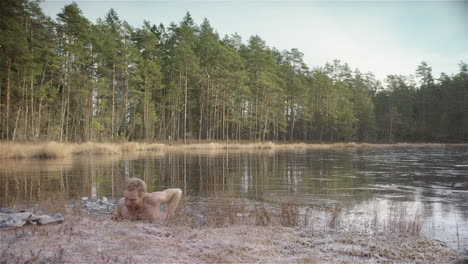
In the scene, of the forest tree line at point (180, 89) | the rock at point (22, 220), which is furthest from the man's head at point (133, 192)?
the forest tree line at point (180, 89)

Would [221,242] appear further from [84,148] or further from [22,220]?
[84,148]

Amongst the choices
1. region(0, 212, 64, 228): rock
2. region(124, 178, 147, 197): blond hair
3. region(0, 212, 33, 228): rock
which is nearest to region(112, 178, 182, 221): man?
region(124, 178, 147, 197): blond hair

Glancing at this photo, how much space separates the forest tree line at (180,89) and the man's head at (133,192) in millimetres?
25716

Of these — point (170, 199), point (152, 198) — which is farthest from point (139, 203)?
point (170, 199)

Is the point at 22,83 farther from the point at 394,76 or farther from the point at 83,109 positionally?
the point at 394,76

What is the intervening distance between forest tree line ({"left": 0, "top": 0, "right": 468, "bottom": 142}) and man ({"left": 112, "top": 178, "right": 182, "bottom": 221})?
84.1ft

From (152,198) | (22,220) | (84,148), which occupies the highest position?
(84,148)

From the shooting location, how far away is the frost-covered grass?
13.5ft

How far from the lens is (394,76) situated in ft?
311

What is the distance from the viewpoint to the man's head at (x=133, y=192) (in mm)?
6160

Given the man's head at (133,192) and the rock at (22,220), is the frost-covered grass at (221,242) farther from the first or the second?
the man's head at (133,192)

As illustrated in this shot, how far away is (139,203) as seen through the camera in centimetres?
642

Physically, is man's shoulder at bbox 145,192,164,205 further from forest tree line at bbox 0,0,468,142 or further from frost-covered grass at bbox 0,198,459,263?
forest tree line at bbox 0,0,468,142

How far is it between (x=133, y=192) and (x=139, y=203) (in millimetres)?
377
